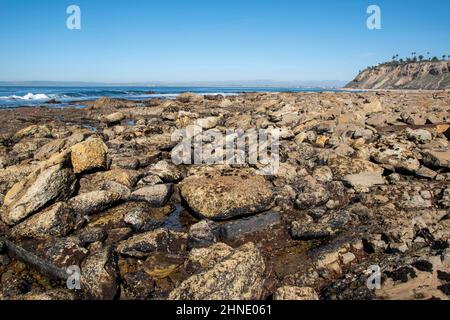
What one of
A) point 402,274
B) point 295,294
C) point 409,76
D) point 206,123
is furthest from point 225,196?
point 409,76

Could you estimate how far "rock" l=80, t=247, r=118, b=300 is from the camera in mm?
5801

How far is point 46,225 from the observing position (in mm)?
7672

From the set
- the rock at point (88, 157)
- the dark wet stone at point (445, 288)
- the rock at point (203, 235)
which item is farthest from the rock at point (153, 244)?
the dark wet stone at point (445, 288)

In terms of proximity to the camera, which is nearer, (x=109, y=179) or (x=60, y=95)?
(x=109, y=179)

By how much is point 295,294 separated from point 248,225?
2.85 meters

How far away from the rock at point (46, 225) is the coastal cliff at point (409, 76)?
489 feet

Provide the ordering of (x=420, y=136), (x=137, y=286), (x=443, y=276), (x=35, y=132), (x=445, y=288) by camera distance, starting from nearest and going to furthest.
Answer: (x=445, y=288) < (x=443, y=276) < (x=137, y=286) < (x=420, y=136) < (x=35, y=132)

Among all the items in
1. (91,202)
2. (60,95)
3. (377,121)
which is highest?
(60,95)

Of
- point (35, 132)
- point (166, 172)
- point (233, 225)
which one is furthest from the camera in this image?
point (35, 132)

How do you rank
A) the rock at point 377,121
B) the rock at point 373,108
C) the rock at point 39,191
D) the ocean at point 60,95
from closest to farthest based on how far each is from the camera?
1. the rock at point 39,191
2. the rock at point 377,121
3. the rock at point 373,108
4. the ocean at point 60,95

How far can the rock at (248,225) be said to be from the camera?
7781 millimetres

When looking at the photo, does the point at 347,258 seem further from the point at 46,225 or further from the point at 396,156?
the point at 46,225

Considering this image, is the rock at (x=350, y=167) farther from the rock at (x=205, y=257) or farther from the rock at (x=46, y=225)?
the rock at (x=46, y=225)

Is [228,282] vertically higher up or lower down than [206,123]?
lower down
